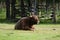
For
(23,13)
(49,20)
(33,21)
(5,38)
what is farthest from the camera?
(23,13)

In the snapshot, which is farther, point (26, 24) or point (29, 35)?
point (26, 24)

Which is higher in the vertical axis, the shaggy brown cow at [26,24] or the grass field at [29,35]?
the shaggy brown cow at [26,24]

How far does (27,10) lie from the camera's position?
86.2 ft

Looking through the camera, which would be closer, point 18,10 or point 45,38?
point 45,38

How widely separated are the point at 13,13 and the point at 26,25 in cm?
1173

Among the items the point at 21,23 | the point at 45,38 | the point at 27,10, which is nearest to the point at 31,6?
the point at 27,10

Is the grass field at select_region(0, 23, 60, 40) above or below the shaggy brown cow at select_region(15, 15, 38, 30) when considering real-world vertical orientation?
below

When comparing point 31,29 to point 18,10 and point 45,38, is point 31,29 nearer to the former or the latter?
point 45,38

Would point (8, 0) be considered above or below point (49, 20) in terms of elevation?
above

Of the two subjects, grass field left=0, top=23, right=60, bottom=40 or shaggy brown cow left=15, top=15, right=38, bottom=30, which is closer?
grass field left=0, top=23, right=60, bottom=40

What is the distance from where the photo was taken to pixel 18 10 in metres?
26.4

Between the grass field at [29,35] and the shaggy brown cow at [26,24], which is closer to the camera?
the grass field at [29,35]

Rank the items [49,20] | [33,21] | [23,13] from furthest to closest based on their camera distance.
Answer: [23,13] < [49,20] < [33,21]

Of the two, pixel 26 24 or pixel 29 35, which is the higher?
pixel 26 24
